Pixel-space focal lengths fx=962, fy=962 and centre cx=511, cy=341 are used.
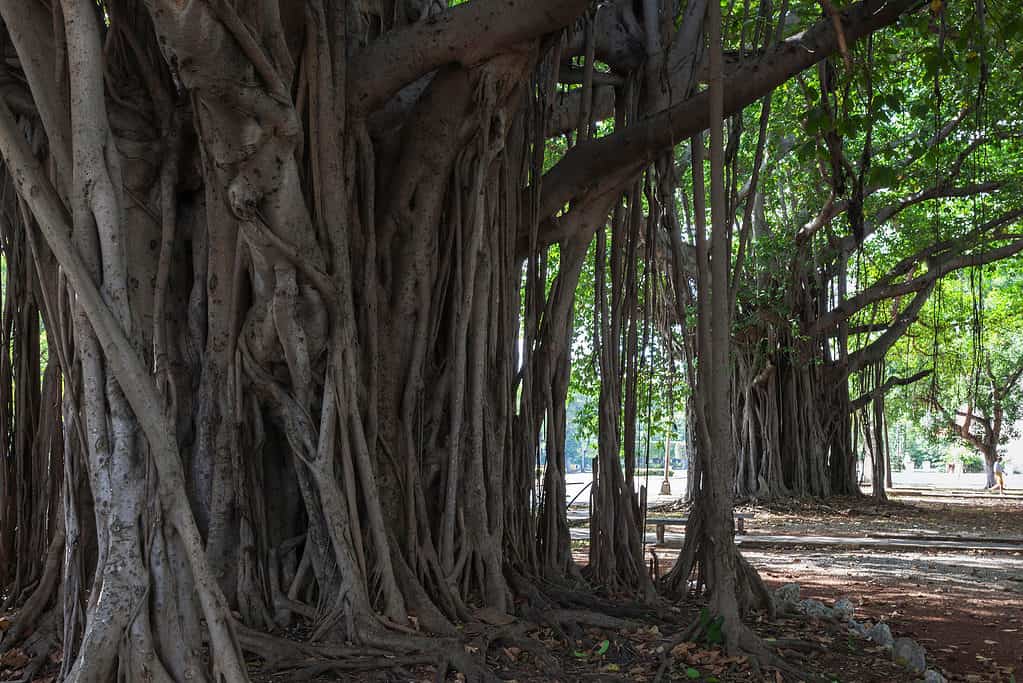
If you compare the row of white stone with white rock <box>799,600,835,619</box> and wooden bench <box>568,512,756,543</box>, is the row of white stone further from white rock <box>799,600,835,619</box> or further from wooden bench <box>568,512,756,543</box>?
wooden bench <box>568,512,756,543</box>

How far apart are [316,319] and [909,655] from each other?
8.87 feet

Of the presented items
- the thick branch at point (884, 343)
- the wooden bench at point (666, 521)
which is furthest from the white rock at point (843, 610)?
the thick branch at point (884, 343)

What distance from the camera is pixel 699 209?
414 cm

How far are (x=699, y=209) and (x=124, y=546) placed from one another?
2.64 meters

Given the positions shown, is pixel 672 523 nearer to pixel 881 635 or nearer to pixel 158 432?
pixel 881 635

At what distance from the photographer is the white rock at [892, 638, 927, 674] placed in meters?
3.77

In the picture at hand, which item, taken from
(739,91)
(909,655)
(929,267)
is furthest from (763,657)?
(929,267)

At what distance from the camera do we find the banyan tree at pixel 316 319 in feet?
9.26

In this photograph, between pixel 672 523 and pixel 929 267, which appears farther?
pixel 929 267

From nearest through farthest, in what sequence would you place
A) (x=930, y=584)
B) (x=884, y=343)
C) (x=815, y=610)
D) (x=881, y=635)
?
(x=881, y=635), (x=815, y=610), (x=930, y=584), (x=884, y=343)

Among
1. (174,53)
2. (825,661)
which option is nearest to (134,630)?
(174,53)

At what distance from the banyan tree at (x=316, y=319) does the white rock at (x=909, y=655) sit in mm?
692

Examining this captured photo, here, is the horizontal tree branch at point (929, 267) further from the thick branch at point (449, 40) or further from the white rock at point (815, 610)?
the thick branch at point (449, 40)

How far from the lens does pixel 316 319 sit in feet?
12.3
